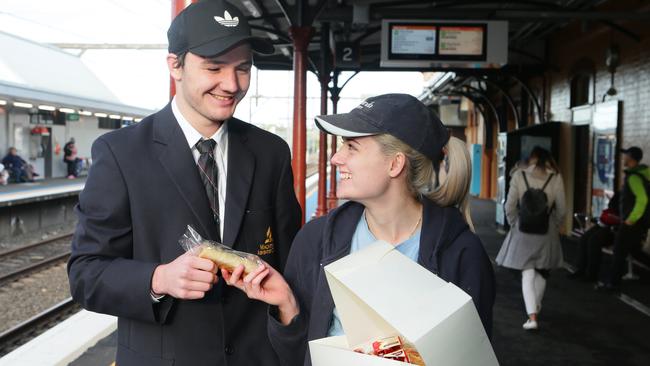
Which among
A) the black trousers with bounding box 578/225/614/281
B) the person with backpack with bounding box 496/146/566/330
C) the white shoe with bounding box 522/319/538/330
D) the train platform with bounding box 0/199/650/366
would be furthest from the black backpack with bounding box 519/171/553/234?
the black trousers with bounding box 578/225/614/281

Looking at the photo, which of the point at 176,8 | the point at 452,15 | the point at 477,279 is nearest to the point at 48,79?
the point at 452,15

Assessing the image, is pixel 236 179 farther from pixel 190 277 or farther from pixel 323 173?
pixel 323 173

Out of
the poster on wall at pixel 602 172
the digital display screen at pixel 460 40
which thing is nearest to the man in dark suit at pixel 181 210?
Answer: the digital display screen at pixel 460 40

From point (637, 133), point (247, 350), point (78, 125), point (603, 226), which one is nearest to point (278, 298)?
point (247, 350)

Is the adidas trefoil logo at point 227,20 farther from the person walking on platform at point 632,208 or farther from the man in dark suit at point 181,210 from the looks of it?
the person walking on platform at point 632,208

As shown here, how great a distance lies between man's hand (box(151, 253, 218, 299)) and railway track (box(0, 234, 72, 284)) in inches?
339

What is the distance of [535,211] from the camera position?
19.9 feet

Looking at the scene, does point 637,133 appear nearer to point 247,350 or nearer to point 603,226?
point 603,226

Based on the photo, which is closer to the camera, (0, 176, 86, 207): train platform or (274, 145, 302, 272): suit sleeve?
(274, 145, 302, 272): suit sleeve

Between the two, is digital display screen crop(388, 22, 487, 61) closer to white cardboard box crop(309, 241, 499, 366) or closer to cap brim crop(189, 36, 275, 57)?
cap brim crop(189, 36, 275, 57)

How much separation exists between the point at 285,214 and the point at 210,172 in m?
0.31

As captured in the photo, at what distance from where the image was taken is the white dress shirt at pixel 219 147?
6.59ft

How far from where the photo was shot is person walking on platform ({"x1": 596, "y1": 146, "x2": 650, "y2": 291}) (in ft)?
23.5

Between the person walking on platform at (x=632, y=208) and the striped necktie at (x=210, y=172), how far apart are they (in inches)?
254
